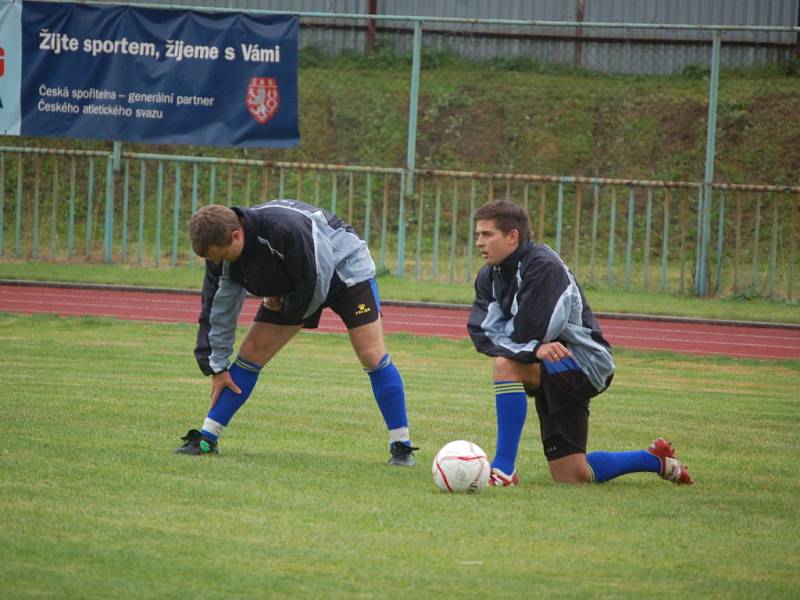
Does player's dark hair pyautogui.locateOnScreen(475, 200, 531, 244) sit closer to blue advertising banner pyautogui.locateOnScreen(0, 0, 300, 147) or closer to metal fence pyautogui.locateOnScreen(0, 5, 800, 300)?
blue advertising banner pyautogui.locateOnScreen(0, 0, 300, 147)

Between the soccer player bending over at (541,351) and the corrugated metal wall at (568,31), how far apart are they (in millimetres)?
17253

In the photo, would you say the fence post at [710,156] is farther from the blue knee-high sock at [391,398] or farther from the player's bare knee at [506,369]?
the player's bare knee at [506,369]

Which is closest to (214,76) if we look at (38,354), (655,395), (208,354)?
(38,354)

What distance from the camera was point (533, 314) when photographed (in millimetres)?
→ 6684

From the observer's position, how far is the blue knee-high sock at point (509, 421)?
22.1ft

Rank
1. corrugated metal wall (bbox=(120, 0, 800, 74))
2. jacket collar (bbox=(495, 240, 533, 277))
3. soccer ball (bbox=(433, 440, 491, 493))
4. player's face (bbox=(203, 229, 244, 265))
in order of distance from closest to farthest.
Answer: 1. soccer ball (bbox=(433, 440, 491, 493))
2. player's face (bbox=(203, 229, 244, 265))
3. jacket collar (bbox=(495, 240, 533, 277))
4. corrugated metal wall (bbox=(120, 0, 800, 74))

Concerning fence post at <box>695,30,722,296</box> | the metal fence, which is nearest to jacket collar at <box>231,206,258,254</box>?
fence post at <box>695,30,722,296</box>

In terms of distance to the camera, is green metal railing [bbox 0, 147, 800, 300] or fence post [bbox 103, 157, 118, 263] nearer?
green metal railing [bbox 0, 147, 800, 300]

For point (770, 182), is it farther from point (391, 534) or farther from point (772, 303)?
point (391, 534)

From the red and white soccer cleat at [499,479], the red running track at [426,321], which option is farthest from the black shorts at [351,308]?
the red running track at [426,321]

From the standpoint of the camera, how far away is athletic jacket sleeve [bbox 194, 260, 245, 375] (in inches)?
278

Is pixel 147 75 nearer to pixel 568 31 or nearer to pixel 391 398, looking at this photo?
pixel 568 31

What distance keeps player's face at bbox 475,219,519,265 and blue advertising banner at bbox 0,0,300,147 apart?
11408 millimetres

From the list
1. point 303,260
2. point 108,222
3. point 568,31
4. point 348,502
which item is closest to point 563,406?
point 348,502
